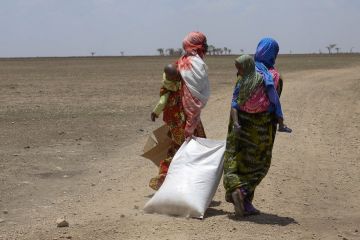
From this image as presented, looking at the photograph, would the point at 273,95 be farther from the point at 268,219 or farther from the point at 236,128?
the point at 268,219

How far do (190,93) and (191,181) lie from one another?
88cm

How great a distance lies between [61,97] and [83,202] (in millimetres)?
13472

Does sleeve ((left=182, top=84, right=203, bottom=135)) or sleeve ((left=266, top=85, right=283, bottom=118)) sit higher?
sleeve ((left=266, top=85, right=283, bottom=118))

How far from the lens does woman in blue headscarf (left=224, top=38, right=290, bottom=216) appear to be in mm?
5488

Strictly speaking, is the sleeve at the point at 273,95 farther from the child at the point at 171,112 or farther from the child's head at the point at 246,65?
the child at the point at 171,112

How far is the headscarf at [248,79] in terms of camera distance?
215 inches

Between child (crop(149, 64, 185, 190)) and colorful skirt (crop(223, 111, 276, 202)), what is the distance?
720mm

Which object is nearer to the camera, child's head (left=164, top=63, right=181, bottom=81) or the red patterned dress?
child's head (left=164, top=63, right=181, bottom=81)

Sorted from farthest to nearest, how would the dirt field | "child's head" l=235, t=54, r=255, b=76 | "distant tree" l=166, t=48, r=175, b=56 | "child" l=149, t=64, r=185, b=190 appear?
"distant tree" l=166, t=48, r=175, b=56 → "child" l=149, t=64, r=185, b=190 → "child's head" l=235, t=54, r=255, b=76 → the dirt field

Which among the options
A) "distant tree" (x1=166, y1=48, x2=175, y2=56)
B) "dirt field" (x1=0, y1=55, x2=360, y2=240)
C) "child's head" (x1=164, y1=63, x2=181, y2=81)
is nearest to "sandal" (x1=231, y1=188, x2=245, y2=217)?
"dirt field" (x1=0, y1=55, x2=360, y2=240)

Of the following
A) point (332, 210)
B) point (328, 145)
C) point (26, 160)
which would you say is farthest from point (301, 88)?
point (332, 210)

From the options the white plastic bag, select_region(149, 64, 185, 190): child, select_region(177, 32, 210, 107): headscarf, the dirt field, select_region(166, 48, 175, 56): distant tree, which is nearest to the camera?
the dirt field

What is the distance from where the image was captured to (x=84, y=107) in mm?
16219

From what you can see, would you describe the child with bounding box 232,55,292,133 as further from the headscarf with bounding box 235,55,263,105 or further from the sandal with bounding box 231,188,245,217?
the sandal with bounding box 231,188,245,217
